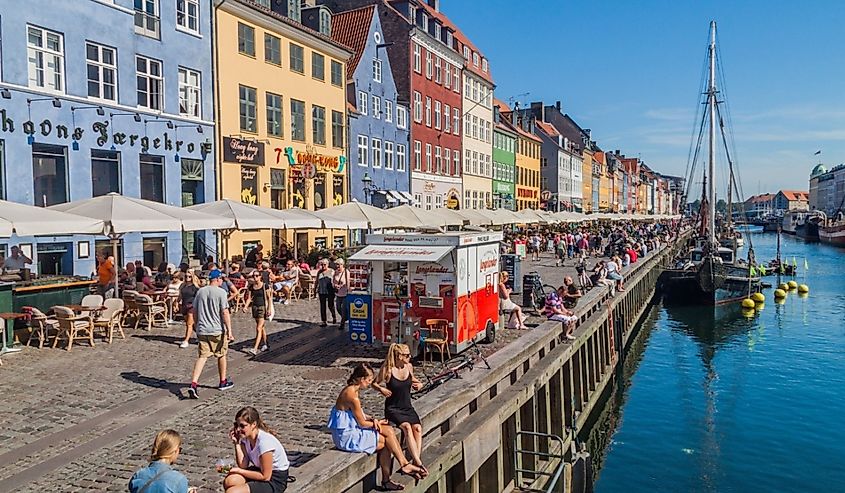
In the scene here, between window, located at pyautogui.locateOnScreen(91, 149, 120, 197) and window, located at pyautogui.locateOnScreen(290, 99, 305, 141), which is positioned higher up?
window, located at pyautogui.locateOnScreen(290, 99, 305, 141)

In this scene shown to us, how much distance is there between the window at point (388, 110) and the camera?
4100cm

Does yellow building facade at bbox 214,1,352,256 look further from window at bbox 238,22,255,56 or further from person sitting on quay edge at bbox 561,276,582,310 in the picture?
person sitting on quay edge at bbox 561,276,582,310

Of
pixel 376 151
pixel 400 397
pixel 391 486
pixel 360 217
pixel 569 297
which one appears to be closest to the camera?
pixel 391 486

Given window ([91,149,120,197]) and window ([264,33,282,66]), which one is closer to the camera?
window ([91,149,120,197])

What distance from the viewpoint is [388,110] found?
136 ft

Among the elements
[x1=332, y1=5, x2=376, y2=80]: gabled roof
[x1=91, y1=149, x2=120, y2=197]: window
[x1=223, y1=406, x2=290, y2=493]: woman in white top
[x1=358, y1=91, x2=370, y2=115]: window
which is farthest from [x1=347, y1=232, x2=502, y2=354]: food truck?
[x1=332, y1=5, x2=376, y2=80]: gabled roof

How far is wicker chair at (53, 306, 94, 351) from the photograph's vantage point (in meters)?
13.5

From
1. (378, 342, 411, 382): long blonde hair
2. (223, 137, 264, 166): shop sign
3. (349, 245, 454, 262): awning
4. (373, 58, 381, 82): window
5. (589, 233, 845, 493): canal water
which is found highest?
(373, 58, 381, 82): window

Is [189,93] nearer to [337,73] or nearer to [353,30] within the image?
[337,73]

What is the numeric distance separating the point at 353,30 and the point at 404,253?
29.9 meters

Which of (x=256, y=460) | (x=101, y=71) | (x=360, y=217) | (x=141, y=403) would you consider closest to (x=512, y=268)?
(x=360, y=217)

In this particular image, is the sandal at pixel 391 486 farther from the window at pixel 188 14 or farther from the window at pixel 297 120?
the window at pixel 297 120

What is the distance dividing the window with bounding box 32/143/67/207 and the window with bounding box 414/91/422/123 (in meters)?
26.3

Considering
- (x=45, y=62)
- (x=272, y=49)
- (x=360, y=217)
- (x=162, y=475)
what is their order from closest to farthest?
(x=162, y=475), (x=45, y=62), (x=360, y=217), (x=272, y=49)
